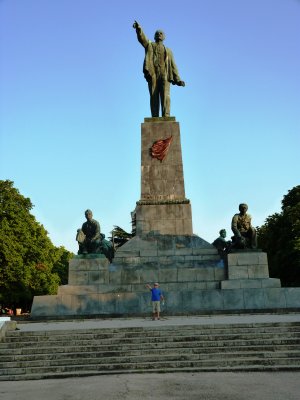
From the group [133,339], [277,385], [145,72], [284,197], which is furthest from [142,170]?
[284,197]

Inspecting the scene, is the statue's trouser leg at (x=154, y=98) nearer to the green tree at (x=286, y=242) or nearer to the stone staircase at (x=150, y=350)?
the stone staircase at (x=150, y=350)

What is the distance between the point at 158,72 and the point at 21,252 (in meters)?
20.8

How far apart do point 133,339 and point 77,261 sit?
7.00 meters

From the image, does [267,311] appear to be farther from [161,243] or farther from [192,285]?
[161,243]

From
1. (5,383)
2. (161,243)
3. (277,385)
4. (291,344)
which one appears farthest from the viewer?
(161,243)

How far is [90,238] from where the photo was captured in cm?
1689

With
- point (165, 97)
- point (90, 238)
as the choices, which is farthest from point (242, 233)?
point (165, 97)

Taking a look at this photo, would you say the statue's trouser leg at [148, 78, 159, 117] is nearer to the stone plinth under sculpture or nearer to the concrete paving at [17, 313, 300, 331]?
the stone plinth under sculpture

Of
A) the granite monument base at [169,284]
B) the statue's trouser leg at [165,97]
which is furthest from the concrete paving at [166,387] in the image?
the statue's trouser leg at [165,97]

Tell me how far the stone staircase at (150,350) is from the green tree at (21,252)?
24950 millimetres

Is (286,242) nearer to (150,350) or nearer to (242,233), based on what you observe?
(242,233)

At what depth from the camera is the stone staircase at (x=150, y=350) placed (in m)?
8.45

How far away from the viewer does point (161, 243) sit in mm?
17578

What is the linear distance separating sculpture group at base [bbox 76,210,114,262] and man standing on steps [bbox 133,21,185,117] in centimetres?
684
